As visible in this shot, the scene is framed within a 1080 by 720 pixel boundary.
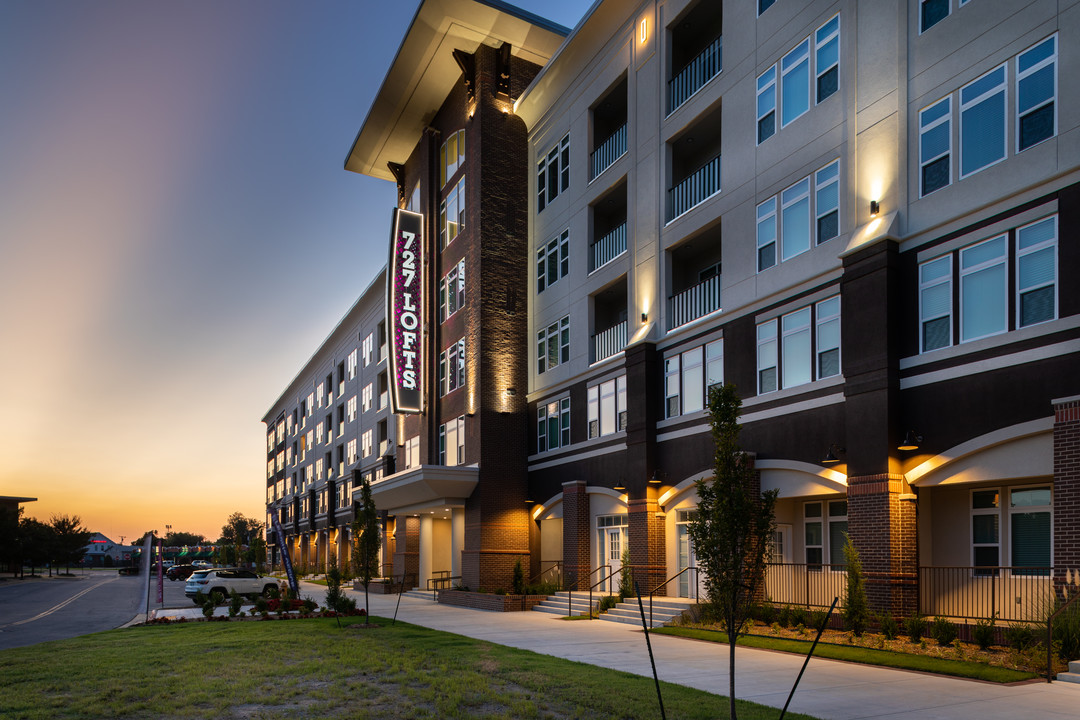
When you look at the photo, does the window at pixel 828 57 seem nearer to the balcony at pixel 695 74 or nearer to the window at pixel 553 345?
the balcony at pixel 695 74

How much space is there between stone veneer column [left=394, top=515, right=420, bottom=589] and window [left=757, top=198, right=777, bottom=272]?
24455 mm

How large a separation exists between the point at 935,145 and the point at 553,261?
59.9ft

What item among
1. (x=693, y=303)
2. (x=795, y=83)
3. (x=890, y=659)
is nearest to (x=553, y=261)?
(x=693, y=303)

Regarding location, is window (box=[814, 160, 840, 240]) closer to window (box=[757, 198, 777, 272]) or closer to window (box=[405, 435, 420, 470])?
window (box=[757, 198, 777, 272])

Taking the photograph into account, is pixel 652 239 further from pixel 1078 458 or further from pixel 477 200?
pixel 1078 458

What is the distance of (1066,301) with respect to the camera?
1434 centimetres

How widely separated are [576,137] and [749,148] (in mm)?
10745

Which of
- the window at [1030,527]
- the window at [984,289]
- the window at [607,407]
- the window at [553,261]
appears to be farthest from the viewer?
the window at [553,261]

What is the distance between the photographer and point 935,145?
56.2 ft

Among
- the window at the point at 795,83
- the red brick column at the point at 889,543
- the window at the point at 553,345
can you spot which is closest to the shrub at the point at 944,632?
the red brick column at the point at 889,543

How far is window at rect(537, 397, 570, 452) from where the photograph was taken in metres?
31.7

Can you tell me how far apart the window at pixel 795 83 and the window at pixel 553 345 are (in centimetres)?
1271

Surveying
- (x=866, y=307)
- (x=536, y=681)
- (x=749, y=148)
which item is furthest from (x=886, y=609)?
(x=749, y=148)

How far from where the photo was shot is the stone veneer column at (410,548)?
134 feet
